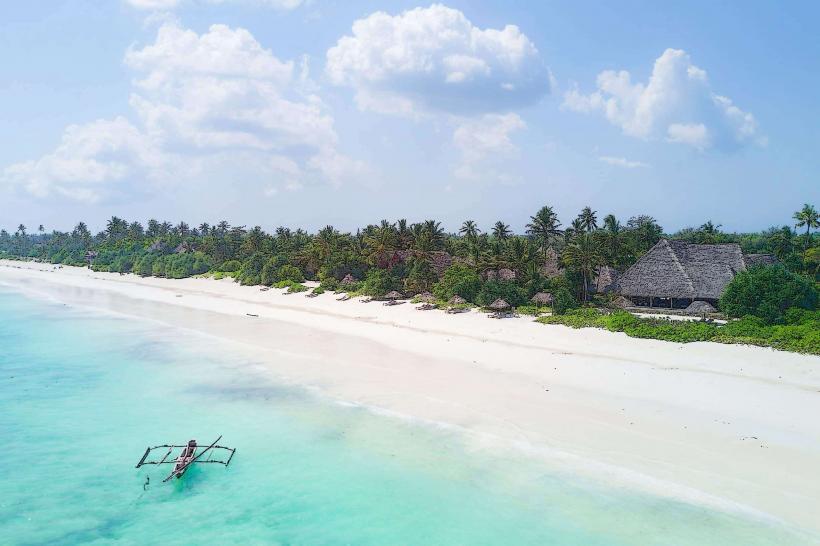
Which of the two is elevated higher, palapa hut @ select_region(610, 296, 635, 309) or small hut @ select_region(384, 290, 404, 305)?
palapa hut @ select_region(610, 296, 635, 309)

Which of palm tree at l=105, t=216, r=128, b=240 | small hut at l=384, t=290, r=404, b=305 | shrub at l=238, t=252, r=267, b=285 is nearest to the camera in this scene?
small hut at l=384, t=290, r=404, b=305

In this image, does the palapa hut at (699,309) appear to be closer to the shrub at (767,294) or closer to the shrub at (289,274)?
the shrub at (767,294)

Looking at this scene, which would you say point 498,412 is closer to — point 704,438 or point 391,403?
point 391,403

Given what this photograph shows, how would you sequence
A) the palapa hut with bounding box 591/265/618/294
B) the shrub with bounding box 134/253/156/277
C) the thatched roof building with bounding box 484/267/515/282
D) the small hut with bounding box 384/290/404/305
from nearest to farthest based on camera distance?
the palapa hut with bounding box 591/265/618/294 → the thatched roof building with bounding box 484/267/515/282 → the small hut with bounding box 384/290/404/305 → the shrub with bounding box 134/253/156/277

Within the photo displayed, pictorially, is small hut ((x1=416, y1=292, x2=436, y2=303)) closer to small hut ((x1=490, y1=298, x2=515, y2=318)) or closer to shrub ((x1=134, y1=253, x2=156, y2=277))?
small hut ((x1=490, y1=298, x2=515, y2=318))

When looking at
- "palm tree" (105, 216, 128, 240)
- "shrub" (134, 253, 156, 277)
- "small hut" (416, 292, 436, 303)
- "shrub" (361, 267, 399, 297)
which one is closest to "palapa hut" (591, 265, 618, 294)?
"small hut" (416, 292, 436, 303)

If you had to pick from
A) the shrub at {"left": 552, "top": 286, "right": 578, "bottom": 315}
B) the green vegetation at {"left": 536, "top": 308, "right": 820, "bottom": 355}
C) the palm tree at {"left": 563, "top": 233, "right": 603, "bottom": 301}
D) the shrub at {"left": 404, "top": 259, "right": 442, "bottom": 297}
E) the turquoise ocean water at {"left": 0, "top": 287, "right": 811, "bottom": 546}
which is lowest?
the turquoise ocean water at {"left": 0, "top": 287, "right": 811, "bottom": 546}

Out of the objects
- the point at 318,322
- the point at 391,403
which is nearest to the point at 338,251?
the point at 318,322

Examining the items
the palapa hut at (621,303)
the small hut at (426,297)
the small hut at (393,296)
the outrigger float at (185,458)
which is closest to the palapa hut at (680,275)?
the palapa hut at (621,303)
